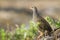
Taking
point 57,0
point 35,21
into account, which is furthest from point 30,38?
point 57,0

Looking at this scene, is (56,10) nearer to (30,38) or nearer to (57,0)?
(57,0)

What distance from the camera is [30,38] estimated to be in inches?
192

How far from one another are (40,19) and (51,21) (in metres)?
0.24

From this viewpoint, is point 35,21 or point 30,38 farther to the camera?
point 35,21

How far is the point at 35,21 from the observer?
531 cm

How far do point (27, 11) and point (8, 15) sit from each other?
2.51ft

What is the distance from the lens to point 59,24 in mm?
5074

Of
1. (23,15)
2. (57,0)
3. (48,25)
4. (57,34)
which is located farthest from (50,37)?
(57,0)

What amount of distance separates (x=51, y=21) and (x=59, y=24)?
146mm

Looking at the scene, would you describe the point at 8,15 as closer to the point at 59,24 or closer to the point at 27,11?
the point at 27,11

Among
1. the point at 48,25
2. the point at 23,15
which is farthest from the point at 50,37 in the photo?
the point at 23,15

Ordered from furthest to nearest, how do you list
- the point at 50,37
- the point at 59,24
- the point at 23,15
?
the point at 23,15
the point at 59,24
the point at 50,37

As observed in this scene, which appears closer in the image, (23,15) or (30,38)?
(30,38)

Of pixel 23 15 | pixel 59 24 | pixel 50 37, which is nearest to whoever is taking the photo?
pixel 50 37
